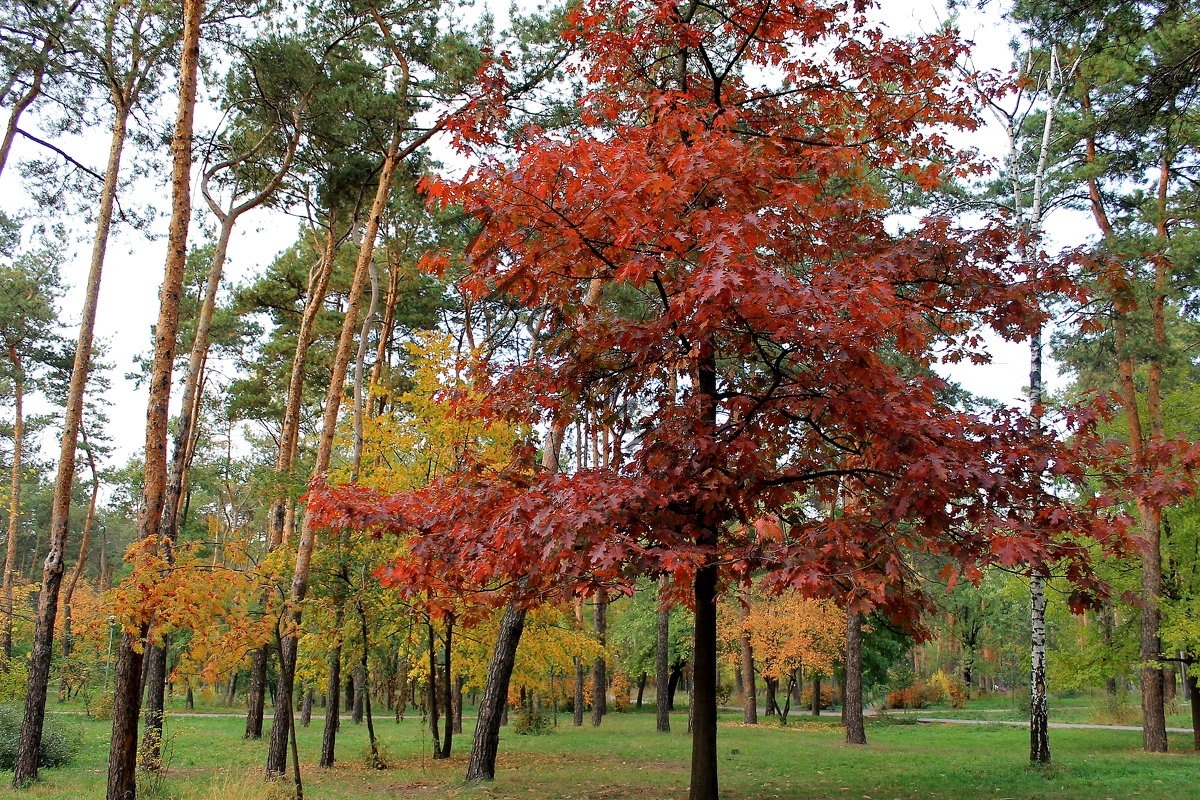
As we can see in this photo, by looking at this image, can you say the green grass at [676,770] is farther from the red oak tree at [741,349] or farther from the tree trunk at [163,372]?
the red oak tree at [741,349]

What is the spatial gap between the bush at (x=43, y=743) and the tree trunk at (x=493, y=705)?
790 cm

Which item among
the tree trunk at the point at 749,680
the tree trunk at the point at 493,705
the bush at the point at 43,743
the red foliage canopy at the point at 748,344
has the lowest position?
the tree trunk at the point at 749,680

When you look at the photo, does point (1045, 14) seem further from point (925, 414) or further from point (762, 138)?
point (925, 414)

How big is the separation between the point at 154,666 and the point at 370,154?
976cm

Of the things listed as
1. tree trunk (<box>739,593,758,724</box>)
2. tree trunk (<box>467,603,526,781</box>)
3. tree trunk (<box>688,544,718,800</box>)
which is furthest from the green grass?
tree trunk (<box>739,593,758,724</box>)

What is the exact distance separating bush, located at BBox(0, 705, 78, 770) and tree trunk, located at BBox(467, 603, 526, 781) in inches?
311

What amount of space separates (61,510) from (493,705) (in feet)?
23.3

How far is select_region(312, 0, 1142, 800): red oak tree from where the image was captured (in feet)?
15.0

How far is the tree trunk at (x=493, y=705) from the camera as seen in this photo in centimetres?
1005

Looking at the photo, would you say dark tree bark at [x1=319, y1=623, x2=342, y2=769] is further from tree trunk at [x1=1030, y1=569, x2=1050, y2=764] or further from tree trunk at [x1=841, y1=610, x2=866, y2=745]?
tree trunk at [x1=1030, y1=569, x2=1050, y2=764]

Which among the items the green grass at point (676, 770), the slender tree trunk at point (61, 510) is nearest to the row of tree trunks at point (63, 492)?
the slender tree trunk at point (61, 510)

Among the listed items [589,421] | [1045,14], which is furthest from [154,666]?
[1045,14]

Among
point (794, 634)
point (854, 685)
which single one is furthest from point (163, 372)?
point (794, 634)

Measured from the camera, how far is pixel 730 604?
2650 centimetres
